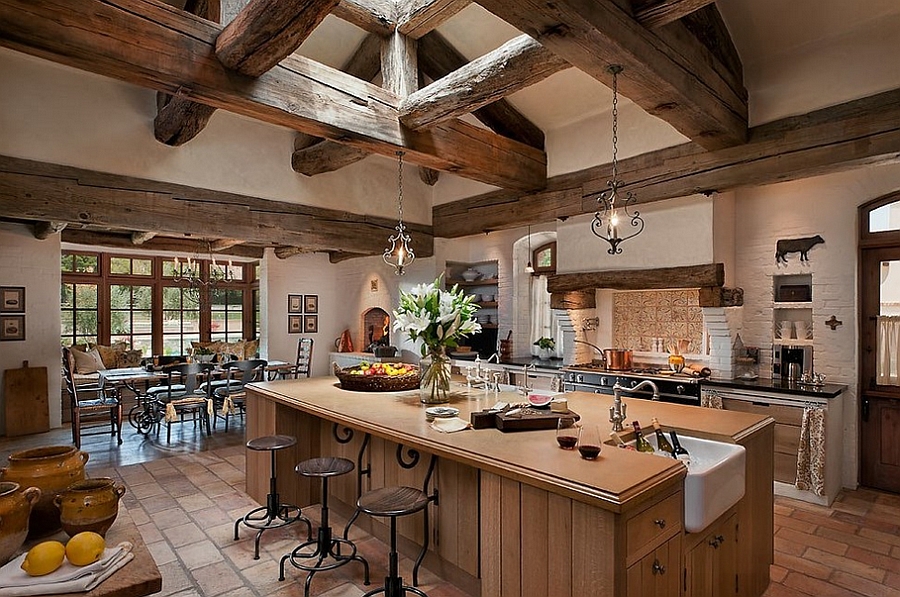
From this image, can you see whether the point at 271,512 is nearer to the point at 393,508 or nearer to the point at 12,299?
the point at 393,508

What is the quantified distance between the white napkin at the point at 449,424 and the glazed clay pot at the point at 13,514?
166cm

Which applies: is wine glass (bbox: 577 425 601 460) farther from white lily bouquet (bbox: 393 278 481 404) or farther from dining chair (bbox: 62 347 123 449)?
dining chair (bbox: 62 347 123 449)

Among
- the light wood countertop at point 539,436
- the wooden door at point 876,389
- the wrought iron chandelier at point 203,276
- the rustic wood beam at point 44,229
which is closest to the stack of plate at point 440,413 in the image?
the light wood countertop at point 539,436

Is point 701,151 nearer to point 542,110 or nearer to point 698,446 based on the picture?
point 542,110

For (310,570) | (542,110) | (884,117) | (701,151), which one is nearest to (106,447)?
(310,570)

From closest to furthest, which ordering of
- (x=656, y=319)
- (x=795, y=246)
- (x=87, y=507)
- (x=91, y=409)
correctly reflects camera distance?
1. (x=87, y=507)
2. (x=795, y=246)
3. (x=656, y=319)
4. (x=91, y=409)

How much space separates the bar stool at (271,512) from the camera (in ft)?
11.0

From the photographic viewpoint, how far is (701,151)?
4184 mm

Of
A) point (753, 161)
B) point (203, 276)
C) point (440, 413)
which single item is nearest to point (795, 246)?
point (753, 161)

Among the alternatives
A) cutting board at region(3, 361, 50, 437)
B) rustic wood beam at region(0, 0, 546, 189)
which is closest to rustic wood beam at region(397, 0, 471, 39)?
rustic wood beam at region(0, 0, 546, 189)

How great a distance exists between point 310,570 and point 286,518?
3.05 ft

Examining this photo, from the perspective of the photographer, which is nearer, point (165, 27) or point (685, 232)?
point (165, 27)

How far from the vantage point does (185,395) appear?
255 inches

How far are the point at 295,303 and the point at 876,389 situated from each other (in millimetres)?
7566
